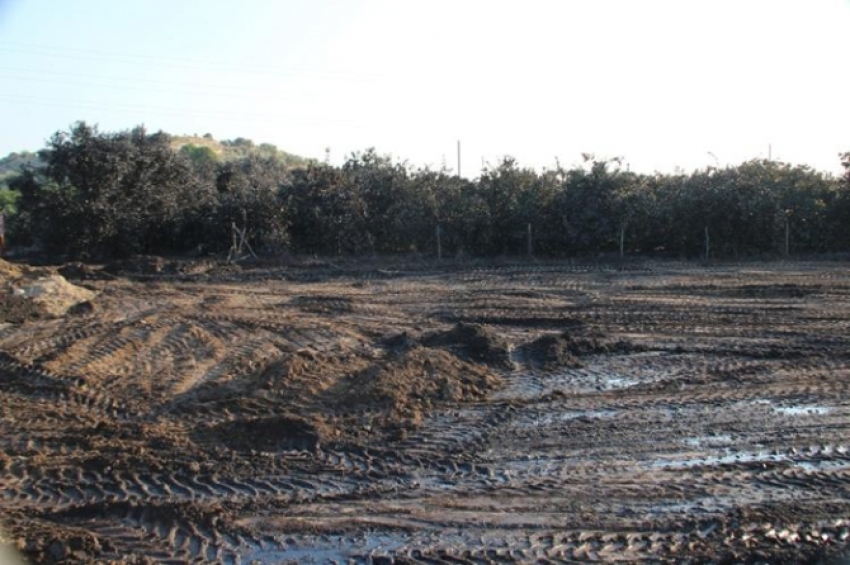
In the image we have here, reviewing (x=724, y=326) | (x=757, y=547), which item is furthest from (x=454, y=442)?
(x=724, y=326)

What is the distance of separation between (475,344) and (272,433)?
4.31 metres

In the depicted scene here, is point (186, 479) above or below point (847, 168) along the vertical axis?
below

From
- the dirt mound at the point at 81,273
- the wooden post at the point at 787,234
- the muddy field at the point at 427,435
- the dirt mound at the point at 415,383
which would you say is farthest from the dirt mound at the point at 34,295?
the wooden post at the point at 787,234

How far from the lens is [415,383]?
8797 millimetres

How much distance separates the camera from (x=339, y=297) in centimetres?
1642

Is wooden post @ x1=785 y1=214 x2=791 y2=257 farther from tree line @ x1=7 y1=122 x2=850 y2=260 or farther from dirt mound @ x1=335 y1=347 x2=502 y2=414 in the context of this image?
dirt mound @ x1=335 y1=347 x2=502 y2=414

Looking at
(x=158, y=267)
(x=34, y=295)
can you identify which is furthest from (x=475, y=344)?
(x=158, y=267)

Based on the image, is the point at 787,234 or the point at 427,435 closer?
the point at 427,435

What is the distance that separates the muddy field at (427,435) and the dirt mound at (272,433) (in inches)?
0.8

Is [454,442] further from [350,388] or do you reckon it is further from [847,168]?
[847,168]

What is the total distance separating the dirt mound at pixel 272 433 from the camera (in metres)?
6.87

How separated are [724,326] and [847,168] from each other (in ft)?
50.5

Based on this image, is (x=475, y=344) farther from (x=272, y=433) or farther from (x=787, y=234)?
(x=787, y=234)

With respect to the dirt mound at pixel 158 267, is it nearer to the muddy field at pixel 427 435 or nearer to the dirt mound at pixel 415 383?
the muddy field at pixel 427 435
